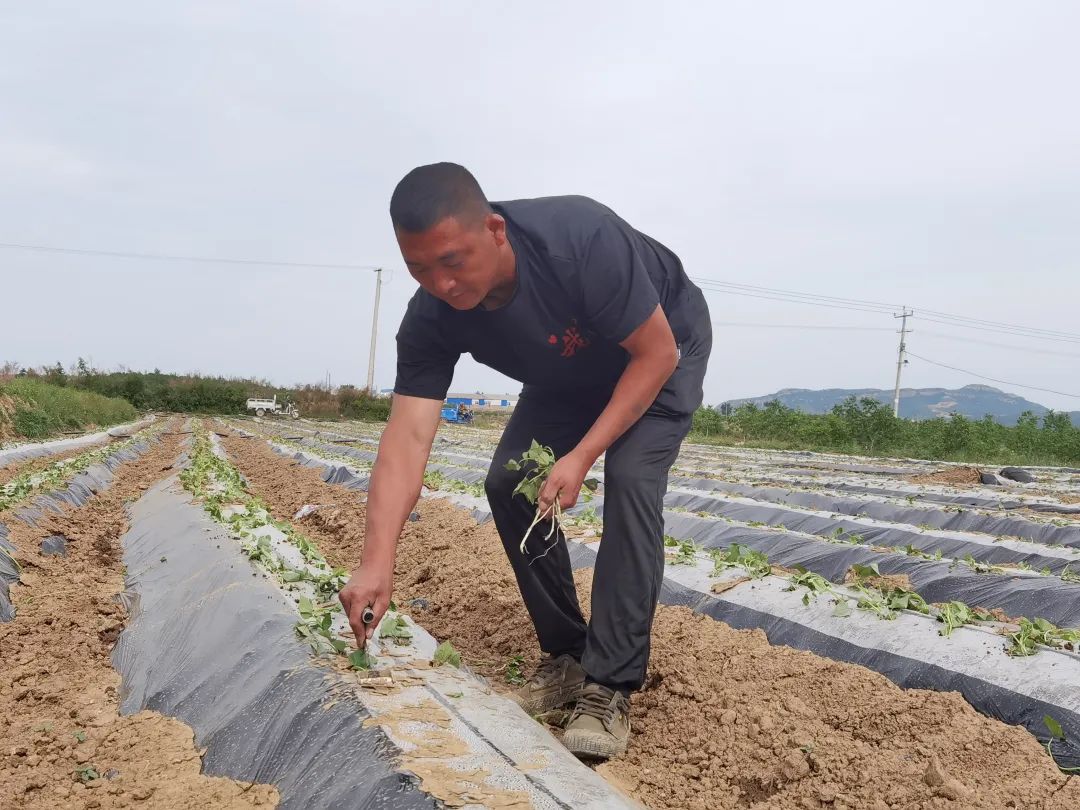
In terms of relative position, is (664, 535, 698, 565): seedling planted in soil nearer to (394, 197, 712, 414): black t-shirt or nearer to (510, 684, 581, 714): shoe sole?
(510, 684, 581, 714): shoe sole

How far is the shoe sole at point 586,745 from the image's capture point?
246 cm

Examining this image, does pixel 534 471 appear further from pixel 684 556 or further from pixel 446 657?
pixel 684 556

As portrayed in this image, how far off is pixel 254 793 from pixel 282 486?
911 centimetres

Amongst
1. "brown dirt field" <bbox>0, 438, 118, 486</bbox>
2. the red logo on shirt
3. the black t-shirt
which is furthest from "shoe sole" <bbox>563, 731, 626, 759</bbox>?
"brown dirt field" <bbox>0, 438, 118, 486</bbox>

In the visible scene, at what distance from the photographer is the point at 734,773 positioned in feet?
7.96

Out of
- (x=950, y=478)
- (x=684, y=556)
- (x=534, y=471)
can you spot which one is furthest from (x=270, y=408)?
(x=534, y=471)

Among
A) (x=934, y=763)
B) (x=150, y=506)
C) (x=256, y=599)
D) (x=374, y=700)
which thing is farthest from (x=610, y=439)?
(x=150, y=506)

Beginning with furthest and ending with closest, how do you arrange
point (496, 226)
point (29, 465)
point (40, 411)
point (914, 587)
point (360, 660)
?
1. point (40, 411)
2. point (29, 465)
3. point (914, 587)
4. point (360, 660)
5. point (496, 226)

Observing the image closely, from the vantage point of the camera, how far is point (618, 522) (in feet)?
8.28

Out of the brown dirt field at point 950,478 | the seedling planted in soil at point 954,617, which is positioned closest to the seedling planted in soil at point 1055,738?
the seedling planted in soil at point 954,617

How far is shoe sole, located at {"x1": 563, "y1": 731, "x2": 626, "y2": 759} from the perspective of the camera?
96.8 inches

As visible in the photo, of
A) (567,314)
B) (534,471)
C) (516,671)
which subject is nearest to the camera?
(567,314)

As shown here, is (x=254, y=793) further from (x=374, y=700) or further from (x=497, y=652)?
(x=497, y=652)

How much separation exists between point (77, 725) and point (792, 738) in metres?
2.30
